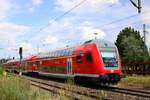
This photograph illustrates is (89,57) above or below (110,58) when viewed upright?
above

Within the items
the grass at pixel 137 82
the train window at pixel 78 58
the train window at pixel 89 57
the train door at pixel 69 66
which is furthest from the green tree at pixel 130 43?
the train window at pixel 89 57

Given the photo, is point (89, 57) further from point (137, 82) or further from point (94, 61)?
point (137, 82)

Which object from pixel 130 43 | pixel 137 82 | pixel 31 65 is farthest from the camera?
pixel 130 43

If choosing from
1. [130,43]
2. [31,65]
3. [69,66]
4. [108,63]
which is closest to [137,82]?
[69,66]

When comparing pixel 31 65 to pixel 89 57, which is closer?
pixel 89 57

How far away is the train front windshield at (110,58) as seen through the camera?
2444cm

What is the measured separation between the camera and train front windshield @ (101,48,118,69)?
2444cm

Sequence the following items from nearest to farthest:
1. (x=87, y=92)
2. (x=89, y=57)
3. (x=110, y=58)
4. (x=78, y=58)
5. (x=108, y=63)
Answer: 1. (x=87, y=92)
2. (x=108, y=63)
3. (x=110, y=58)
4. (x=89, y=57)
5. (x=78, y=58)

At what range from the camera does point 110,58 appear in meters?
24.8

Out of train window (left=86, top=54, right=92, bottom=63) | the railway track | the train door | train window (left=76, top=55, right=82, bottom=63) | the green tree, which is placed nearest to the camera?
the railway track

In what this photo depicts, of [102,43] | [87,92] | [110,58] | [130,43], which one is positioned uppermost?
[130,43]

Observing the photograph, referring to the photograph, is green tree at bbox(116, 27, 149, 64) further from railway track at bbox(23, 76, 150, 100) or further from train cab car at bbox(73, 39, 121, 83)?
railway track at bbox(23, 76, 150, 100)

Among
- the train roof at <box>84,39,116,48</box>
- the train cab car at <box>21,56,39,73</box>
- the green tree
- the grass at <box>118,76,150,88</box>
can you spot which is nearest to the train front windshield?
the train roof at <box>84,39,116,48</box>

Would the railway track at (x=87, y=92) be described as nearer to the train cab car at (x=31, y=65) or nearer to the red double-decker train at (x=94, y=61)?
the red double-decker train at (x=94, y=61)
